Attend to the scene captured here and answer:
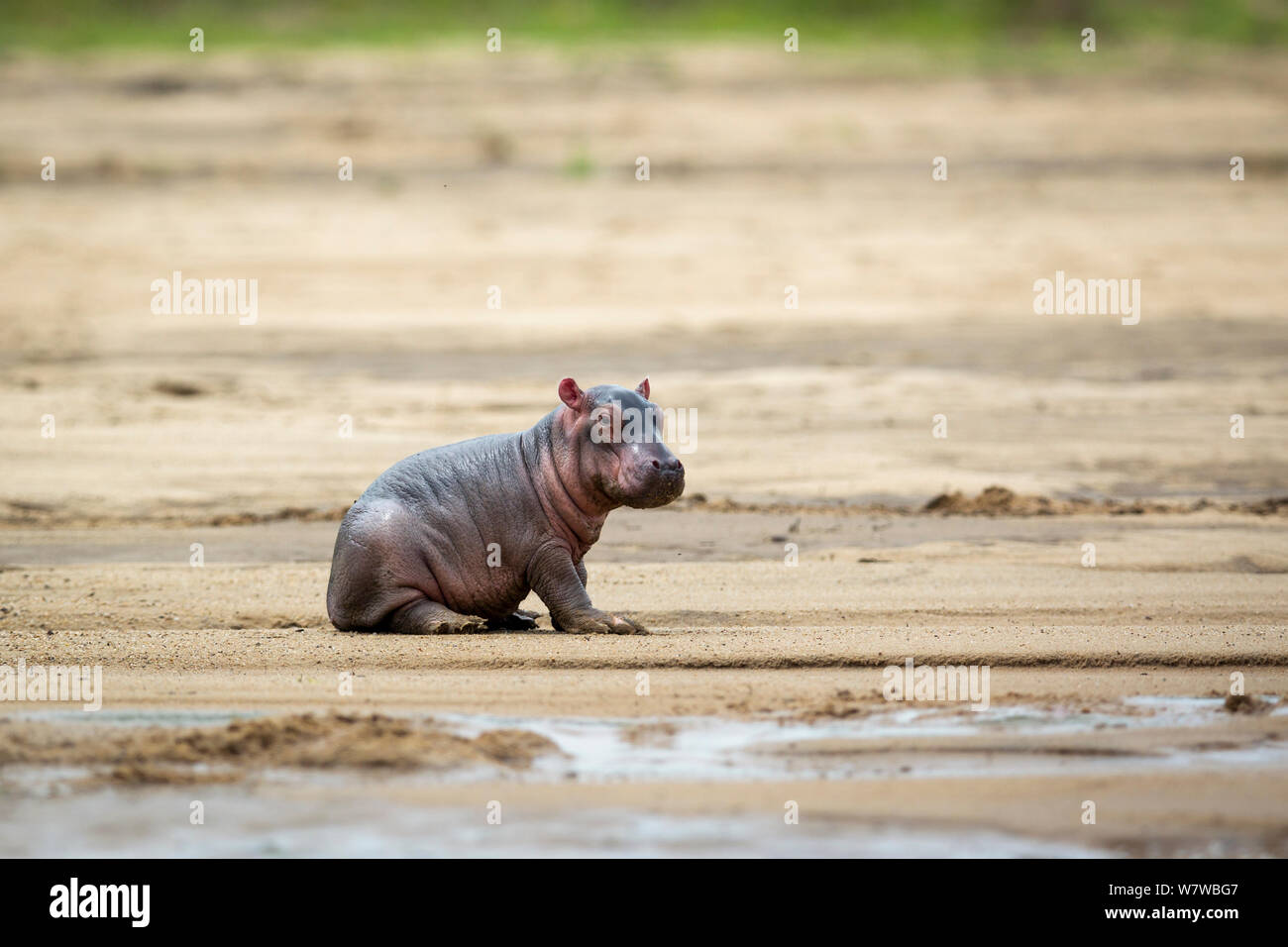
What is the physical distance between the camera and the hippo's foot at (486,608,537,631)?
332 inches

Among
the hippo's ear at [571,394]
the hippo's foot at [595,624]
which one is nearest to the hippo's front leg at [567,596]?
the hippo's foot at [595,624]

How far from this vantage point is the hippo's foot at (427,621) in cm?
810

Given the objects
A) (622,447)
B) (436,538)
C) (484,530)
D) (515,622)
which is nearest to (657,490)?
(622,447)

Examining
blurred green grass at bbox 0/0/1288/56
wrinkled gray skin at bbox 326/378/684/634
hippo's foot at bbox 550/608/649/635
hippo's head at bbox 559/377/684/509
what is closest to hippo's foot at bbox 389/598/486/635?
wrinkled gray skin at bbox 326/378/684/634

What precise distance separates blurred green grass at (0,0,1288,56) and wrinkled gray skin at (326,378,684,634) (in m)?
20.6

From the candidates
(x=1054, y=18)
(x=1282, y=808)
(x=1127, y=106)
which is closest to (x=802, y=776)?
(x=1282, y=808)

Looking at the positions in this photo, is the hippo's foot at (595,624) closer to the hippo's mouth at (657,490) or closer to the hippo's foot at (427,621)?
the hippo's foot at (427,621)

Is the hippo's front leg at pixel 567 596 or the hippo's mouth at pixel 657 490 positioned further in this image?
the hippo's front leg at pixel 567 596

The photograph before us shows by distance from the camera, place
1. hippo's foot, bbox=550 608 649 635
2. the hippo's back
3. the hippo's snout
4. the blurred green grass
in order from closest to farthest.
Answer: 1. the hippo's snout
2. the hippo's back
3. hippo's foot, bbox=550 608 649 635
4. the blurred green grass

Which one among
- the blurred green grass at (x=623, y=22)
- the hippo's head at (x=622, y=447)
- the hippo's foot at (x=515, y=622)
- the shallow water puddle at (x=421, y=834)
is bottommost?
the shallow water puddle at (x=421, y=834)

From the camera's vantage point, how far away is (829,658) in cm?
784

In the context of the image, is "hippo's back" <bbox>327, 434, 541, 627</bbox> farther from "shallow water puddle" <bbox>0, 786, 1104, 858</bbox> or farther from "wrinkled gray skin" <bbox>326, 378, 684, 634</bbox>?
"shallow water puddle" <bbox>0, 786, 1104, 858</bbox>

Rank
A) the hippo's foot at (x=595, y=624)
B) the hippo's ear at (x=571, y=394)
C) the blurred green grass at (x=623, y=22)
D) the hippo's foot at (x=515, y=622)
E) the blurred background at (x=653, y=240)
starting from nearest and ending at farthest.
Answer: the hippo's ear at (x=571, y=394), the hippo's foot at (x=595, y=624), the hippo's foot at (x=515, y=622), the blurred background at (x=653, y=240), the blurred green grass at (x=623, y=22)
